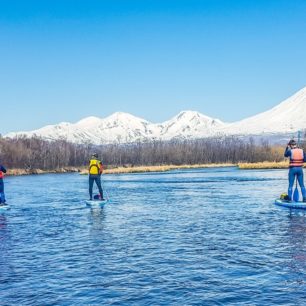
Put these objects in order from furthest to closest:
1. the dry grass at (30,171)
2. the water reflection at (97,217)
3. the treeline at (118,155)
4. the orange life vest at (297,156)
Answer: the treeline at (118,155) < the dry grass at (30,171) < the orange life vest at (297,156) < the water reflection at (97,217)

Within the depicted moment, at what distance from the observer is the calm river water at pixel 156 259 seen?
8.24 metres

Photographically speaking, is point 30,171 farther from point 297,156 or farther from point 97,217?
point 297,156

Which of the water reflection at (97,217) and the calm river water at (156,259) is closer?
the calm river water at (156,259)

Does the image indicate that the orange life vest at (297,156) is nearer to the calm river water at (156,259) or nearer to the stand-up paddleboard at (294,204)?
the stand-up paddleboard at (294,204)

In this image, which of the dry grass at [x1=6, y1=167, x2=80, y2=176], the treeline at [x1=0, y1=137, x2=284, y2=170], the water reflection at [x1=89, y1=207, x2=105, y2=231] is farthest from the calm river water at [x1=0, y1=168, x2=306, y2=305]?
the treeline at [x1=0, y1=137, x2=284, y2=170]

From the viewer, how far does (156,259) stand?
1084 cm

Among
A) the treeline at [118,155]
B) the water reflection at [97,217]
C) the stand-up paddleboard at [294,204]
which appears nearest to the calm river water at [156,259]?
the water reflection at [97,217]

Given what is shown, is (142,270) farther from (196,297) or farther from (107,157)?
(107,157)

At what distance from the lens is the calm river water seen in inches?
324

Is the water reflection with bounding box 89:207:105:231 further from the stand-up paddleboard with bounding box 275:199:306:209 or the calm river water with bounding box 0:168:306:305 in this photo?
the stand-up paddleboard with bounding box 275:199:306:209

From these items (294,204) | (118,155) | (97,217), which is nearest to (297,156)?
(294,204)

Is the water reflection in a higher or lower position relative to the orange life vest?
lower

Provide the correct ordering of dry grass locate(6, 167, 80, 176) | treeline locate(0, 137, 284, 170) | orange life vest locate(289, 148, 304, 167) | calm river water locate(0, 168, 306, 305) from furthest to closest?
treeline locate(0, 137, 284, 170), dry grass locate(6, 167, 80, 176), orange life vest locate(289, 148, 304, 167), calm river water locate(0, 168, 306, 305)

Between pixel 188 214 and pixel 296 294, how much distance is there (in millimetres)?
10966
